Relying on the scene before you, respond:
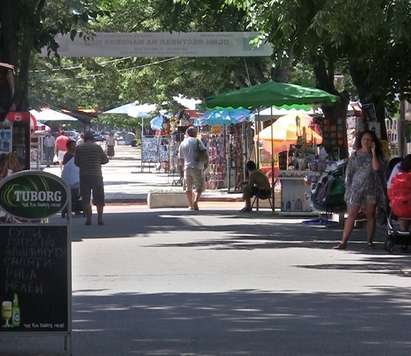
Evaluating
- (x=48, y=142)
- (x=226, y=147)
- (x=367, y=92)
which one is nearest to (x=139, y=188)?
(x=226, y=147)

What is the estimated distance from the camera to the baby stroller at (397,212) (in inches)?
538

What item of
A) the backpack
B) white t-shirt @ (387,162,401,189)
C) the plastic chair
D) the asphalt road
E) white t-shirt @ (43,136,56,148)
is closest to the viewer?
the asphalt road

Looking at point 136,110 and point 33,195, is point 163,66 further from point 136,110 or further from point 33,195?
point 33,195

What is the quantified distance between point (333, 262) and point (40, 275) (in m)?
6.54

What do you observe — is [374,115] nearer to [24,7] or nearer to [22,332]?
[24,7]

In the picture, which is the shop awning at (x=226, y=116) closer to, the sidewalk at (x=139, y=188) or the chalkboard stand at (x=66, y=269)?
the sidewalk at (x=139, y=188)

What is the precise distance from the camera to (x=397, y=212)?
45.1 feet

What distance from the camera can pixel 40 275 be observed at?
24.5 ft

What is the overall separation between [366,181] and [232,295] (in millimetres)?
4436

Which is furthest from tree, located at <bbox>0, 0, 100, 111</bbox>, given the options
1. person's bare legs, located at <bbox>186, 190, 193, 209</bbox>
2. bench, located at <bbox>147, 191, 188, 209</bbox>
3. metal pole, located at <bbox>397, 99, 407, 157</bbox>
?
bench, located at <bbox>147, 191, 188, 209</bbox>

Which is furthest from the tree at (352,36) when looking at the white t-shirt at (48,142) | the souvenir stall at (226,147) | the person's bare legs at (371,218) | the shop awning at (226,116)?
the white t-shirt at (48,142)

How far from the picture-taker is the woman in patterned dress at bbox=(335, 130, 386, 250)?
46.9 feet

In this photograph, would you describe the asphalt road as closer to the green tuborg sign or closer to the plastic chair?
the green tuborg sign

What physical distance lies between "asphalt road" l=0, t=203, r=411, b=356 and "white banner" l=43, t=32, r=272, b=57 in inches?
232
